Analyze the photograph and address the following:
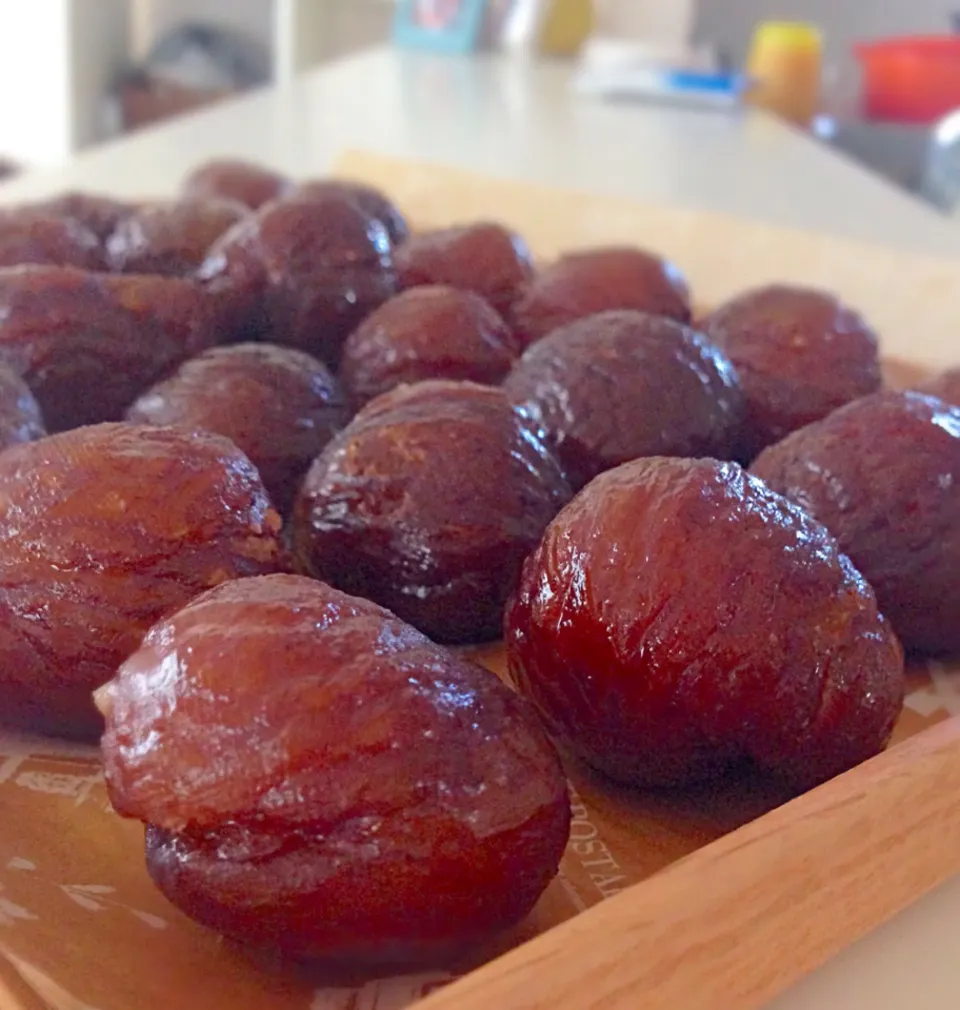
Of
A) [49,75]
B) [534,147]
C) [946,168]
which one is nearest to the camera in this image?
[534,147]

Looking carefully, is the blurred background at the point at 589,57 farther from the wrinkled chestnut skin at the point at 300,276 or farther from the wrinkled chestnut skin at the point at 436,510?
the wrinkled chestnut skin at the point at 436,510

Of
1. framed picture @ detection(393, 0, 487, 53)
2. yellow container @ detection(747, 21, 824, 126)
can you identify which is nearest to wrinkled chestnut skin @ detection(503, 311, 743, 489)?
yellow container @ detection(747, 21, 824, 126)

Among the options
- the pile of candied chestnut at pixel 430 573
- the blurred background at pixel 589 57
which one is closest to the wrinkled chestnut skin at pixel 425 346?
the pile of candied chestnut at pixel 430 573

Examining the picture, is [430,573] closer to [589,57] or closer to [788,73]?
[788,73]

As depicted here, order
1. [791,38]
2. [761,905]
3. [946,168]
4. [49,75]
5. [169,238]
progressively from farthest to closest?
[49,75]
[791,38]
[946,168]
[169,238]
[761,905]

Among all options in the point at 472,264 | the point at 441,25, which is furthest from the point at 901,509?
the point at 441,25

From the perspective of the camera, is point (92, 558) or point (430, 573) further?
point (430, 573)

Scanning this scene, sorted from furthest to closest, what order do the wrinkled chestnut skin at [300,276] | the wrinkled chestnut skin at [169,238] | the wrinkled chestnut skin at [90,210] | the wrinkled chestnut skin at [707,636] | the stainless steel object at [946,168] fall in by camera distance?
the stainless steel object at [946,168]
the wrinkled chestnut skin at [90,210]
the wrinkled chestnut skin at [169,238]
the wrinkled chestnut skin at [300,276]
the wrinkled chestnut skin at [707,636]
